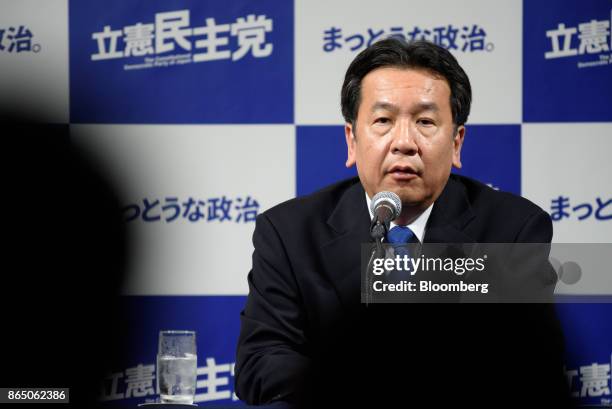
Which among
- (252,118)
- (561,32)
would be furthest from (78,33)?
(561,32)

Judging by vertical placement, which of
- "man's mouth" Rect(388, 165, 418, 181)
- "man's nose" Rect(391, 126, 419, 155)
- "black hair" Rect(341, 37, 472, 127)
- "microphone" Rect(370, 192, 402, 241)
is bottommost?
"microphone" Rect(370, 192, 402, 241)

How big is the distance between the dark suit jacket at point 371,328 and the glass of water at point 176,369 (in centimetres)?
12

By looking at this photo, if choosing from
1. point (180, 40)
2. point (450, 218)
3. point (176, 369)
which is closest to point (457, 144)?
point (450, 218)

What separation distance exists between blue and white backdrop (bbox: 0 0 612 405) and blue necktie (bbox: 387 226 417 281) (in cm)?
83

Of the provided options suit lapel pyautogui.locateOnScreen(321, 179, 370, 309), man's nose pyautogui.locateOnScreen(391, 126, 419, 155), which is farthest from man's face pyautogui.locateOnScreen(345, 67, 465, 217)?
suit lapel pyautogui.locateOnScreen(321, 179, 370, 309)

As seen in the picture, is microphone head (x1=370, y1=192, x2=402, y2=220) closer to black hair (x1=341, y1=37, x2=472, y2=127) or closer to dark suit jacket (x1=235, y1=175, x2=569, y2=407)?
dark suit jacket (x1=235, y1=175, x2=569, y2=407)

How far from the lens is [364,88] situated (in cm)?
205

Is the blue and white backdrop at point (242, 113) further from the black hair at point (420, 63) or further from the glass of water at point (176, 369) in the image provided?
the glass of water at point (176, 369)

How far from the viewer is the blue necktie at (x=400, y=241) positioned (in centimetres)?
181

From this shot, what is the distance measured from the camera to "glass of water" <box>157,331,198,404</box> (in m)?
1.79

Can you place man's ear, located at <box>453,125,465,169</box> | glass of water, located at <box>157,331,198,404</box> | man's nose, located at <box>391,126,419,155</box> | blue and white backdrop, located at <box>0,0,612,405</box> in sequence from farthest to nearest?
1. blue and white backdrop, located at <box>0,0,612,405</box>
2. man's ear, located at <box>453,125,465,169</box>
3. man's nose, located at <box>391,126,419,155</box>
4. glass of water, located at <box>157,331,198,404</box>

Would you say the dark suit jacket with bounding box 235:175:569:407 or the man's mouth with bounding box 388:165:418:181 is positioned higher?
the man's mouth with bounding box 388:165:418:181

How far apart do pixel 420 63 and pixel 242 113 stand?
957 millimetres

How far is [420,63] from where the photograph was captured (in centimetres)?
202
